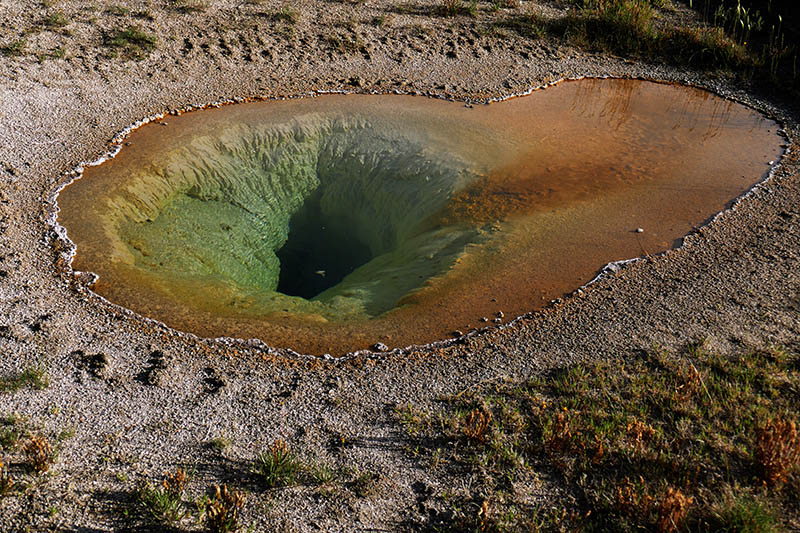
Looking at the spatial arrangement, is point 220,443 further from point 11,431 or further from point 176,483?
point 11,431

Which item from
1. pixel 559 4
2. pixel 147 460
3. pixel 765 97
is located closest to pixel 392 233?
pixel 147 460

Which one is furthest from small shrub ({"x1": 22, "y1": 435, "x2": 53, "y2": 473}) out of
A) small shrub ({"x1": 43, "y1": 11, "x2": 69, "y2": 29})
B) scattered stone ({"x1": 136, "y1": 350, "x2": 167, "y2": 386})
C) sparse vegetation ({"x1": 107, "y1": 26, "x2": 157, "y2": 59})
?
small shrub ({"x1": 43, "y1": 11, "x2": 69, "y2": 29})

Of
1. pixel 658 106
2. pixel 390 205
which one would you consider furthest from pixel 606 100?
pixel 390 205

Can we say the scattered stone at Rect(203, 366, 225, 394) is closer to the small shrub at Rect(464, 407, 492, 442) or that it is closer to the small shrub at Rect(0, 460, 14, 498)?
the small shrub at Rect(0, 460, 14, 498)

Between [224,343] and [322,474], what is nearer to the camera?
[322,474]

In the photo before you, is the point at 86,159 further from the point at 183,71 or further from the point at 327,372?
the point at 327,372

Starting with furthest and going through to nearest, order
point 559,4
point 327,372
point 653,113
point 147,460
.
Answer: point 559,4 → point 653,113 → point 327,372 → point 147,460
